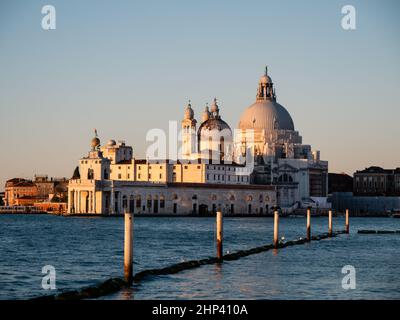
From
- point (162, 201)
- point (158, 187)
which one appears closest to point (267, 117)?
point (162, 201)

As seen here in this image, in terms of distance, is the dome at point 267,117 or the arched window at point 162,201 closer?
the arched window at point 162,201

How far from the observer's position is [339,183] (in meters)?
164

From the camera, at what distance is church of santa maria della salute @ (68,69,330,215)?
110 metres

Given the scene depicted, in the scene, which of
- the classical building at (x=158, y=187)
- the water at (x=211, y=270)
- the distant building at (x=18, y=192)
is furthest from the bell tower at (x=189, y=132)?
the water at (x=211, y=270)

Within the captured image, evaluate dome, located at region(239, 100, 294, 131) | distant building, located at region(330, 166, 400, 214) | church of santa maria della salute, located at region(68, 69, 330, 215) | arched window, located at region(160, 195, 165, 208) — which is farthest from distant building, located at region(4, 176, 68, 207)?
distant building, located at region(330, 166, 400, 214)

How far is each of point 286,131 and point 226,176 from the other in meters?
13.8

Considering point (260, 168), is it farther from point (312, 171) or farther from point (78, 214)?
point (78, 214)

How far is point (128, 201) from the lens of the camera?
109 metres

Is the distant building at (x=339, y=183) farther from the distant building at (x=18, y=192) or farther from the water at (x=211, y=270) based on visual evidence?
the water at (x=211, y=270)

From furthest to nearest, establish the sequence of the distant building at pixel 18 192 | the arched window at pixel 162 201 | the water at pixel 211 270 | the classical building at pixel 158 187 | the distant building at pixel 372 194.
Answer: the distant building at pixel 18 192 → the distant building at pixel 372 194 → the arched window at pixel 162 201 → the classical building at pixel 158 187 → the water at pixel 211 270

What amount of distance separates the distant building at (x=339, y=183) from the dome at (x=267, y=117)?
26.7 m

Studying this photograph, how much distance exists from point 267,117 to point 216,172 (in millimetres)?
15223

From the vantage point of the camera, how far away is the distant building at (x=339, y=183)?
161 metres
